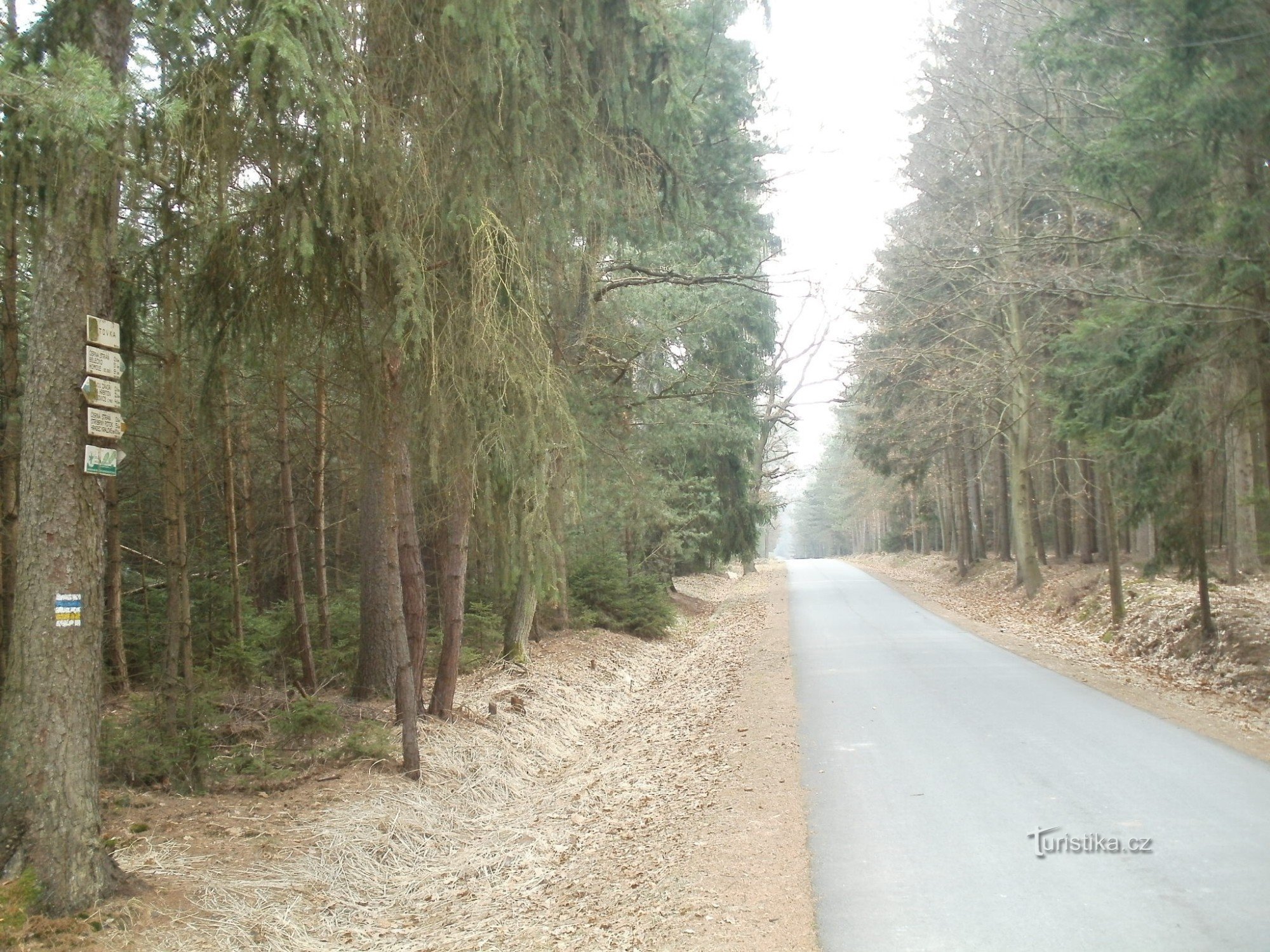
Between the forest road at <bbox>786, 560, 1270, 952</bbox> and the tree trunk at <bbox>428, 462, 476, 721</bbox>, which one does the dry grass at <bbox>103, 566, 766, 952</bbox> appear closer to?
the tree trunk at <bbox>428, 462, 476, 721</bbox>

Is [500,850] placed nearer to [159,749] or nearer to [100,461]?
[159,749]

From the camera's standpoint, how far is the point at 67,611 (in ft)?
17.0

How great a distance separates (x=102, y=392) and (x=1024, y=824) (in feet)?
20.8

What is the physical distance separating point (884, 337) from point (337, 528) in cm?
1620

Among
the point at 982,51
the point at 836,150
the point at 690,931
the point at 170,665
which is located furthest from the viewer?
the point at 982,51

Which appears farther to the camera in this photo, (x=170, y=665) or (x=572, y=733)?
(x=572, y=733)

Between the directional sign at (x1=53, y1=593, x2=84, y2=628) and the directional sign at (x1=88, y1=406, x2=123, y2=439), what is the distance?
92 centimetres

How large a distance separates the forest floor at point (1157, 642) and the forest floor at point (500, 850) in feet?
14.2

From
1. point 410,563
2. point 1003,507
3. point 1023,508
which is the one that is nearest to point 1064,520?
point 1003,507

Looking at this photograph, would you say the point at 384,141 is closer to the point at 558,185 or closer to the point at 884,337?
the point at 558,185

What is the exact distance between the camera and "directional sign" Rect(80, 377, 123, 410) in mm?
5324

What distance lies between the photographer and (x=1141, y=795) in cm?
682

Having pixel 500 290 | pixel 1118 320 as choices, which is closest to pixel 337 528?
pixel 500 290

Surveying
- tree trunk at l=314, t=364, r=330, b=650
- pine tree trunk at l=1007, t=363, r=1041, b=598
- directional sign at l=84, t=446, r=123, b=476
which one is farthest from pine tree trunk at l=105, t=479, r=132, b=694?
pine tree trunk at l=1007, t=363, r=1041, b=598
